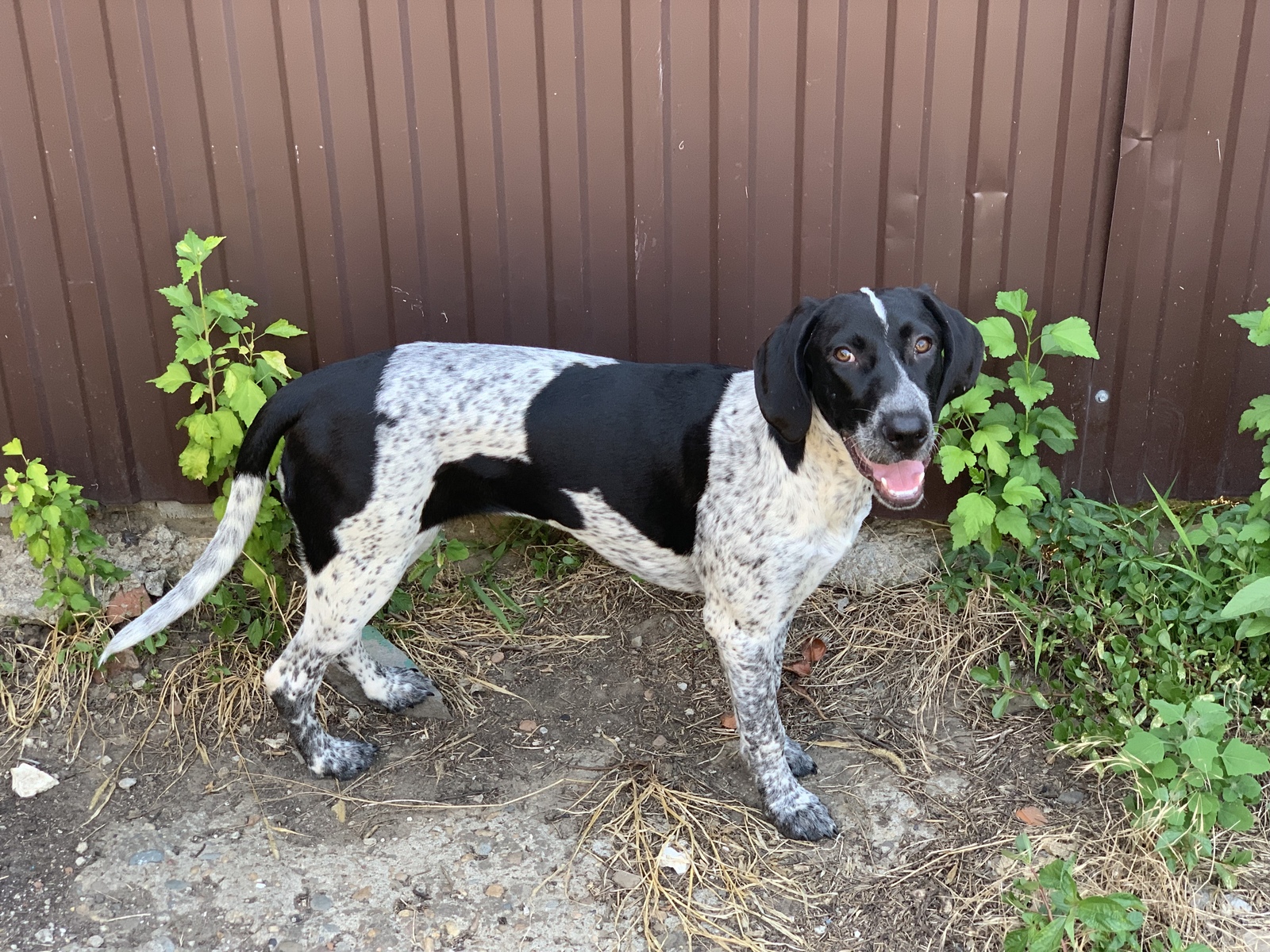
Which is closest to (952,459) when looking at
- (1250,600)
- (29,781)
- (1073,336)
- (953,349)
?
(1073,336)

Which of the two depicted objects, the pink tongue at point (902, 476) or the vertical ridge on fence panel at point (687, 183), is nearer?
the pink tongue at point (902, 476)

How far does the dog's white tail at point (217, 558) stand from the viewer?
2.86 meters

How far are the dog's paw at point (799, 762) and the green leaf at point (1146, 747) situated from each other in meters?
0.85

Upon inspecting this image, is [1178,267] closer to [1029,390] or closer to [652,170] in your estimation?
[1029,390]

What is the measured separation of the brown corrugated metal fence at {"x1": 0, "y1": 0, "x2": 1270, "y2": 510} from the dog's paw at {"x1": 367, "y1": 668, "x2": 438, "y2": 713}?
106 centimetres

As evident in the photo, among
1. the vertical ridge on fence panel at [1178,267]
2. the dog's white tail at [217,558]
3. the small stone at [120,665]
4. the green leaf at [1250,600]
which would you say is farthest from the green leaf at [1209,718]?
the small stone at [120,665]

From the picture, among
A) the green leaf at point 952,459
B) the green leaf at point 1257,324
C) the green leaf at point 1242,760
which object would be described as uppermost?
the green leaf at point 1257,324

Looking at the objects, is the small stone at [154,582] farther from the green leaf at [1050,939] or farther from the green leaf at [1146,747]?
the green leaf at [1146,747]

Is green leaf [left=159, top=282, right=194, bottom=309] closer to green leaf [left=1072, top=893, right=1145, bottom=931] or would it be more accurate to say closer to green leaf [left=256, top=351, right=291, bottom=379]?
green leaf [left=256, top=351, right=291, bottom=379]

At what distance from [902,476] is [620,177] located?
1.46 meters

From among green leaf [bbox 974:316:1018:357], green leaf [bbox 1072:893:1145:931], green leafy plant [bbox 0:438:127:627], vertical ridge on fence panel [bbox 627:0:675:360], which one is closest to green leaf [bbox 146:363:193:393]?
green leafy plant [bbox 0:438:127:627]

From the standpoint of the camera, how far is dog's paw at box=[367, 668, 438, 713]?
3.35 meters

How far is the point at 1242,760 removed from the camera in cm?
252

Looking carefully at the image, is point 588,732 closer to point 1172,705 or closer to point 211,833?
point 211,833
